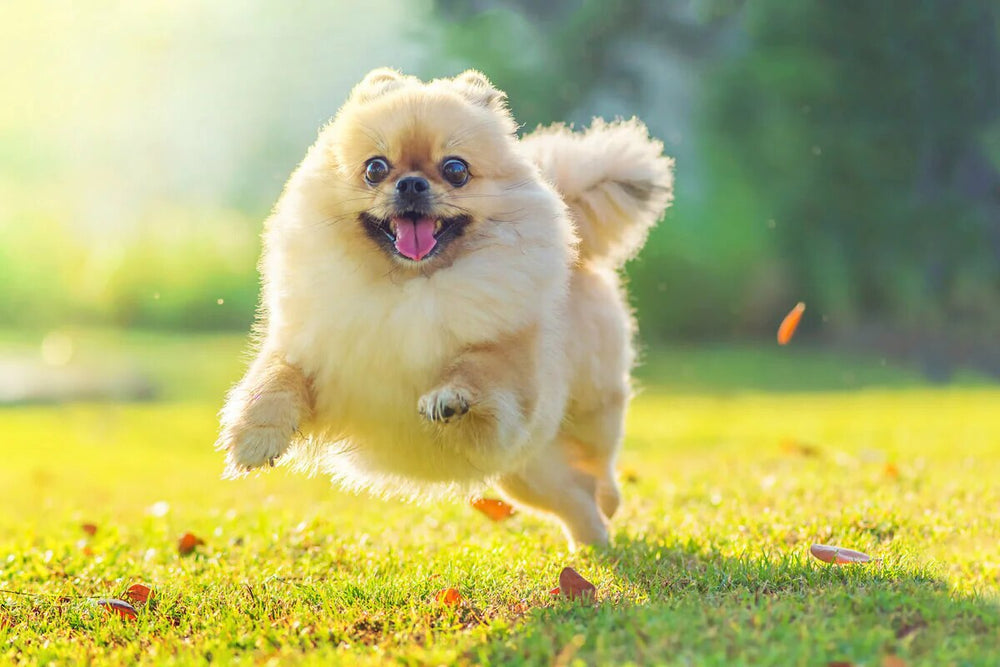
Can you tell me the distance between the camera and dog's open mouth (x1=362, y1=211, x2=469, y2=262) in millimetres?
3340

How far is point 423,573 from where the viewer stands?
3.82m

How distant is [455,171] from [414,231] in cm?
26

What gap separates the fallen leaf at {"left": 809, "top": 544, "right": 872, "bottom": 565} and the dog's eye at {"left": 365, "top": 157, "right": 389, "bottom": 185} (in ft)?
6.63

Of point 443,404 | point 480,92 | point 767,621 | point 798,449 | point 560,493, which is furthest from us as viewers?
point 798,449

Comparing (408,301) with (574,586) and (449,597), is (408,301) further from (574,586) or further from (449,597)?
(574,586)

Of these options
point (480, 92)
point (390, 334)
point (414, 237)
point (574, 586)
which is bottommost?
point (574, 586)

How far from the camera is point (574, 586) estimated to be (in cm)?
337

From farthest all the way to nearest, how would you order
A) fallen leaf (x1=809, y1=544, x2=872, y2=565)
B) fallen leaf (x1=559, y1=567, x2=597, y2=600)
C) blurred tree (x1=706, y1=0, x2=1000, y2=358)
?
blurred tree (x1=706, y1=0, x2=1000, y2=358)
fallen leaf (x1=809, y1=544, x2=872, y2=565)
fallen leaf (x1=559, y1=567, x2=597, y2=600)

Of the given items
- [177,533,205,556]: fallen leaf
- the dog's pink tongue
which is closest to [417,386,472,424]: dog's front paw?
the dog's pink tongue

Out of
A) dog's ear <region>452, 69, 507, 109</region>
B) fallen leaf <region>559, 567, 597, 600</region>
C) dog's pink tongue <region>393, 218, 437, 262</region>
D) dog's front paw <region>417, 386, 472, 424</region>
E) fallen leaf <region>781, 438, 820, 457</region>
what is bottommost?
fallen leaf <region>781, 438, 820, 457</region>

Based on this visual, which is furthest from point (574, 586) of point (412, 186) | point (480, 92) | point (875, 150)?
point (875, 150)

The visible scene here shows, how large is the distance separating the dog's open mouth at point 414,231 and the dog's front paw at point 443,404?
49cm

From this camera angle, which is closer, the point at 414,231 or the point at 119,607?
the point at 414,231

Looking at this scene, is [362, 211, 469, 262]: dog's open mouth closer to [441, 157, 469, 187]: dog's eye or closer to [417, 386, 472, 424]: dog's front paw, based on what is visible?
[441, 157, 469, 187]: dog's eye
